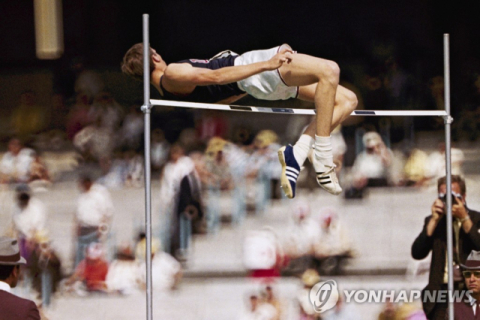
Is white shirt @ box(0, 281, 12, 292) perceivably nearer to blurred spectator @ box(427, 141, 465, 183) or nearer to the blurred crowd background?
the blurred crowd background

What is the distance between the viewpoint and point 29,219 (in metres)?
7.25

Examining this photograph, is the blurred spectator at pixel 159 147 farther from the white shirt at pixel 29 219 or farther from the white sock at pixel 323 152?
the white sock at pixel 323 152

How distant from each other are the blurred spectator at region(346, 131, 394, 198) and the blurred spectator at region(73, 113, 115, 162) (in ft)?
8.01

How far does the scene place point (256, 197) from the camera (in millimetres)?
7621

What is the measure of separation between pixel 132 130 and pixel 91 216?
1189mm

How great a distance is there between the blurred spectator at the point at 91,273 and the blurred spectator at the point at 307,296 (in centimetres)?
171

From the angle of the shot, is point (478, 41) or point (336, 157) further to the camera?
point (478, 41)

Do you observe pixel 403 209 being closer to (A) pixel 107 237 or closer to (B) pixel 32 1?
(A) pixel 107 237

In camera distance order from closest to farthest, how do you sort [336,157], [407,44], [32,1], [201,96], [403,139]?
[201,96] < [336,157] < [403,139] < [407,44] < [32,1]

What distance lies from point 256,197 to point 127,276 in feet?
4.93

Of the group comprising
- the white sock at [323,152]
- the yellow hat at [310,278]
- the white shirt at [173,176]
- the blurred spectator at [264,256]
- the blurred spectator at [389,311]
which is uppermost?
the white sock at [323,152]

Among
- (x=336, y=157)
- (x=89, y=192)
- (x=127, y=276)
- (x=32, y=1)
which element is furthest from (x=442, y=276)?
(x=32, y=1)

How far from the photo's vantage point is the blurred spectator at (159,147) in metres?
7.62

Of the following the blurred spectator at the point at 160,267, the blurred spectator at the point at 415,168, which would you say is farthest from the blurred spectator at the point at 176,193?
the blurred spectator at the point at 415,168
